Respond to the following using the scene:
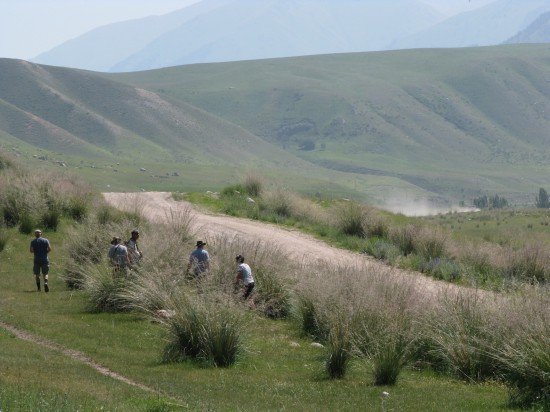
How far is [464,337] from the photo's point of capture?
15.2 meters

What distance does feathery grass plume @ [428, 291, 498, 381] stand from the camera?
48.5 feet

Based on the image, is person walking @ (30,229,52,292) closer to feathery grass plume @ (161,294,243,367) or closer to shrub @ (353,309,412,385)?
feathery grass plume @ (161,294,243,367)

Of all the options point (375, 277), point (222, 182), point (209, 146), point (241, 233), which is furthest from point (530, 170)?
point (375, 277)

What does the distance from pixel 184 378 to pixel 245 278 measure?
19.4 feet

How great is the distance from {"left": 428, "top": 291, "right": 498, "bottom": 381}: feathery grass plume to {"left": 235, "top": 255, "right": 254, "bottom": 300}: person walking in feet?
16.3

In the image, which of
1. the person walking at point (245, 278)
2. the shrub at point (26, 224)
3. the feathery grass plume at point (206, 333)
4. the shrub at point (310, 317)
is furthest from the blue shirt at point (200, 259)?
the shrub at point (26, 224)

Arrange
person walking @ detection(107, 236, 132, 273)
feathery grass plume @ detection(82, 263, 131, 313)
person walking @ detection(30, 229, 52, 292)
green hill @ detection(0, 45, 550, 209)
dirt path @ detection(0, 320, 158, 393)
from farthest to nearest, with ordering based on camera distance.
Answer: green hill @ detection(0, 45, 550, 209)
person walking @ detection(30, 229, 52, 292)
person walking @ detection(107, 236, 132, 273)
feathery grass plume @ detection(82, 263, 131, 313)
dirt path @ detection(0, 320, 158, 393)

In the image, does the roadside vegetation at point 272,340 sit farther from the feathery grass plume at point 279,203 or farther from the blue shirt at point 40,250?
the feathery grass plume at point 279,203

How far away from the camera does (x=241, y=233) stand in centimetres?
3145

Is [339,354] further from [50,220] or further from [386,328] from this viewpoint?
[50,220]

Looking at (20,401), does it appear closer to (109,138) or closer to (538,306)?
(538,306)

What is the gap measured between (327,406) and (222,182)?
358 feet

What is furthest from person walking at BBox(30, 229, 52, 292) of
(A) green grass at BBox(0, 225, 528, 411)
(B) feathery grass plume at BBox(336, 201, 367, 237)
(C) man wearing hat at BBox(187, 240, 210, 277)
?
(B) feathery grass plume at BBox(336, 201, 367, 237)

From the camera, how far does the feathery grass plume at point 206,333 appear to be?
614 inches
